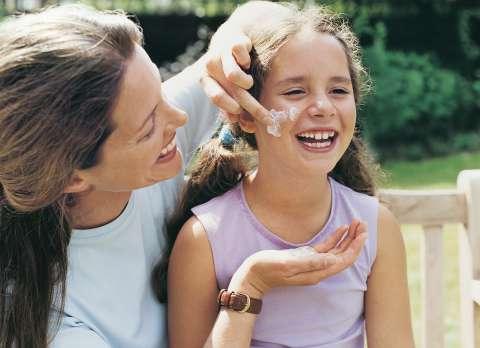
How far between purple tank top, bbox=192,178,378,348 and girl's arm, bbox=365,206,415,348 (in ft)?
0.10

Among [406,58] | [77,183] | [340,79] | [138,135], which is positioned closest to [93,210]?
[77,183]

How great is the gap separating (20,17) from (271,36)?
2.25 ft

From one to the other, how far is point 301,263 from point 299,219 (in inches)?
12.2

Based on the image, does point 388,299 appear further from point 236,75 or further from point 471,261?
point 236,75

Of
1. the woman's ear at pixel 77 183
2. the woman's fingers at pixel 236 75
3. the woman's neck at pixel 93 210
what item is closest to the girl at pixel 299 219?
the woman's fingers at pixel 236 75

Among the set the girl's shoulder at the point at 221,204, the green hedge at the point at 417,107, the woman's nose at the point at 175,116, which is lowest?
the green hedge at the point at 417,107

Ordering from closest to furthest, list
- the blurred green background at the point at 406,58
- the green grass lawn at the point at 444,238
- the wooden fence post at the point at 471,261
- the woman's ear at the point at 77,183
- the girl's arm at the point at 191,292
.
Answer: the woman's ear at the point at 77,183 → the girl's arm at the point at 191,292 → the wooden fence post at the point at 471,261 → the green grass lawn at the point at 444,238 → the blurred green background at the point at 406,58

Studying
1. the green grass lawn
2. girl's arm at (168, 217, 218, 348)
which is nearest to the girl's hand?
girl's arm at (168, 217, 218, 348)

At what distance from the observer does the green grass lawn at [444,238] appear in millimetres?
4867

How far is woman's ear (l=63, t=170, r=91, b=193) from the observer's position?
2213 mm

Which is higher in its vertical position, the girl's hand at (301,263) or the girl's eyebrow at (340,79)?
the girl's eyebrow at (340,79)

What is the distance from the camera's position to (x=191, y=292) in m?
2.47

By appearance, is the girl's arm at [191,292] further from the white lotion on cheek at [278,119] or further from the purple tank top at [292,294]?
the white lotion on cheek at [278,119]

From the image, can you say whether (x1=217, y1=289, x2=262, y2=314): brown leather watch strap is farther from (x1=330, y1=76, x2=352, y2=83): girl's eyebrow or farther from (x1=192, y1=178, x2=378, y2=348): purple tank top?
(x1=330, y1=76, x2=352, y2=83): girl's eyebrow
